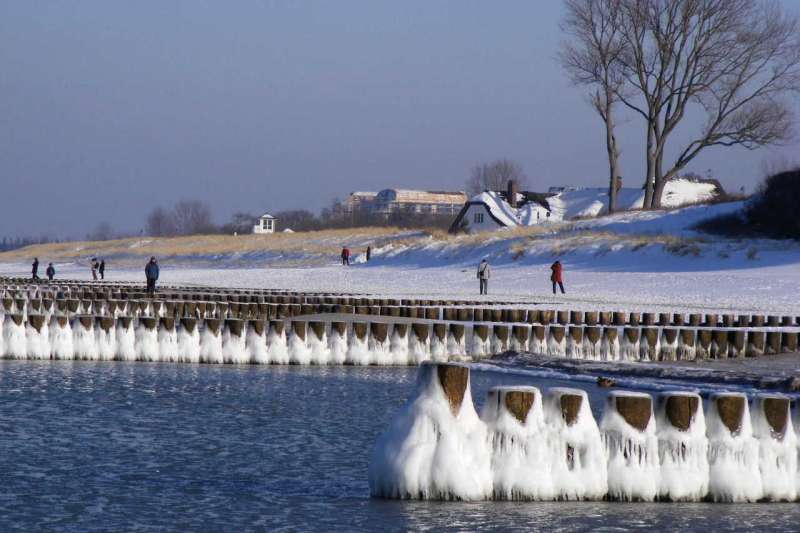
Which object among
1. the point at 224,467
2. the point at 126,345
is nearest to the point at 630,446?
the point at 224,467

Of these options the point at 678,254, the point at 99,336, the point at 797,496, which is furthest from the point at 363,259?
the point at 797,496

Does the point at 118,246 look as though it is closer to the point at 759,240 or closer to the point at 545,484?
the point at 759,240

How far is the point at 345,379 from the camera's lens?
71.8 ft

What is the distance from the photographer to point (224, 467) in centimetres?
1241

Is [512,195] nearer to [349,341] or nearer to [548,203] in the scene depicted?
[548,203]

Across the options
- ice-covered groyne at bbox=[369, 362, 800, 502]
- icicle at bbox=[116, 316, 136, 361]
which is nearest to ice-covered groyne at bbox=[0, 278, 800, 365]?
icicle at bbox=[116, 316, 136, 361]

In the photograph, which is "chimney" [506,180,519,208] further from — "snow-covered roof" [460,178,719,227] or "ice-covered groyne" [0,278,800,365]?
"ice-covered groyne" [0,278,800,365]

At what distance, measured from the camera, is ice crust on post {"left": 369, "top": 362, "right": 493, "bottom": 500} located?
10.0 m

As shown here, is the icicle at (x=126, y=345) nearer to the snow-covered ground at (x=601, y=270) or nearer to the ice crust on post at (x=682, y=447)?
the ice crust on post at (x=682, y=447)

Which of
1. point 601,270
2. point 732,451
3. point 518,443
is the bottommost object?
point 732,451

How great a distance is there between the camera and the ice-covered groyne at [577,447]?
33.0ft

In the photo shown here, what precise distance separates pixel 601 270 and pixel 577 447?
54.8 metres

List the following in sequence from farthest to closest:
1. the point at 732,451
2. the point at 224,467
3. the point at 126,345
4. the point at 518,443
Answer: the point at 126,345 < the point at 224,467 < the point at 732,451 < the point at 518,443

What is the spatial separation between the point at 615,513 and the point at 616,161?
266 feet
